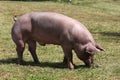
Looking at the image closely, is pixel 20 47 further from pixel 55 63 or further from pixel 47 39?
pixel 55 63

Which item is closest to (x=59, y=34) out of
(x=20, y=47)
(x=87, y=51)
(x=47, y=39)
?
(x=47, y=39)

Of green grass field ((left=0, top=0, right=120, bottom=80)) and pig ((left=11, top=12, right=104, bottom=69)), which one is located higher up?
pig ((left=11, top=12, right=104, bottom=69))

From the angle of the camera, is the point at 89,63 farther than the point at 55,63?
No

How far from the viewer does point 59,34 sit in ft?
39.4

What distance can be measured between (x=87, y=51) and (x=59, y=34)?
3.06ft

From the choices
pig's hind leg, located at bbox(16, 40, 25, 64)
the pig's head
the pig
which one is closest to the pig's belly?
the pig

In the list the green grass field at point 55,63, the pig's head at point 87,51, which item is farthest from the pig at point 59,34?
the green grass field at point 55,63

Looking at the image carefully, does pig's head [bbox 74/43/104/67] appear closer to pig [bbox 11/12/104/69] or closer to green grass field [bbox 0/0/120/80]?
pig [bbox 11/12/104/69]

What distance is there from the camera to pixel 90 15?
3200 centimetres

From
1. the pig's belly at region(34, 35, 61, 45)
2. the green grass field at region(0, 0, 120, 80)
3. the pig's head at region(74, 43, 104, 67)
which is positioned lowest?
the green grass field at region(0, 0, 120, 80)

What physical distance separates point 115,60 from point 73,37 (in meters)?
2.49

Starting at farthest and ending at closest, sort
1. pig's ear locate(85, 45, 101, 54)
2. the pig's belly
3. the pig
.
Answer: the pig's belly < the pig < pig's ear locate(85, 45, 101, 54)

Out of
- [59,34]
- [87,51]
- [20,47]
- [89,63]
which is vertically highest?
[59,34]

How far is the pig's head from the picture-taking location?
11685mm
